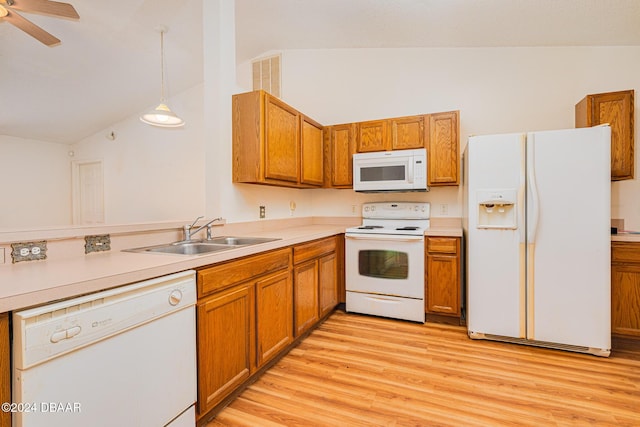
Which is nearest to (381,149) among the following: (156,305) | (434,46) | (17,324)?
(434,46)

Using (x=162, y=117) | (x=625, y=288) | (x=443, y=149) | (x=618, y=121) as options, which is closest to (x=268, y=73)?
(x=162, y=117)

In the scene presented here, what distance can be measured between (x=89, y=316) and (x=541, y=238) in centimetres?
278

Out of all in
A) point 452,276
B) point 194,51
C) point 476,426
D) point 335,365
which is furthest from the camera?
point 194,51

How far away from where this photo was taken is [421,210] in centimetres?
337

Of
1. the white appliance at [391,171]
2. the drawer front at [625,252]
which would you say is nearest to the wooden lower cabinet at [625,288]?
the drawer front at [625,252]

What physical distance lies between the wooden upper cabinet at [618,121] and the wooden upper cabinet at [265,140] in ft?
8.44

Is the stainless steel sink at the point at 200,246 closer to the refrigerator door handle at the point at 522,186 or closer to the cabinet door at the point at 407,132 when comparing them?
the cabinet door at the point at 407,132

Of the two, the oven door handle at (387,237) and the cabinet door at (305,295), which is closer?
the cabinet door at (305,295)

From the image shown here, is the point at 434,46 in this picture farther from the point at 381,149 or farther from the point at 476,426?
the point at 476,426

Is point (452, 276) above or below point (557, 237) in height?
below

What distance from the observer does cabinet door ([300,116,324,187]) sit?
312 centimetres

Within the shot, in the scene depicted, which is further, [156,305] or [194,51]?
[194,51]

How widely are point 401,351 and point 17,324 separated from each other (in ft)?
7.30

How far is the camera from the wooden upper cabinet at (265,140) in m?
2.48
